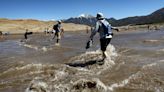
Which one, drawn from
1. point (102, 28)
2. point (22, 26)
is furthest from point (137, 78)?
point (22, 26)

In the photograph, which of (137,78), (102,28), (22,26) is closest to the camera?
(137,78)

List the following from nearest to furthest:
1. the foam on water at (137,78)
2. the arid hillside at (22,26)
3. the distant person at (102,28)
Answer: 1. the foam on water at (137,78)
2. the distant person at (102,28)
3. the arid hillside at (22,26)

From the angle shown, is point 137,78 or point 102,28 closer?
point 137,78

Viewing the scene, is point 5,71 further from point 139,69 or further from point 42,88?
point 139,69

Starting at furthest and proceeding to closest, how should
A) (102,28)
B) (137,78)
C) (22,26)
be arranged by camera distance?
(22,26) → (102,28) → (137,78)

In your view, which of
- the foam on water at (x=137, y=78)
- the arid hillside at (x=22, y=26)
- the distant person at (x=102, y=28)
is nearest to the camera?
the foam on water at (x=137, y=78)

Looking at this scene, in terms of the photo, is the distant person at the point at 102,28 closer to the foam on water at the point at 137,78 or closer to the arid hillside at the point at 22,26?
the foam on water at the point at 137,78

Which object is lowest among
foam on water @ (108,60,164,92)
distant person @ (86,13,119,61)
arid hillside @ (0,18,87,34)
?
arid hillside @ (0,18,87,34)

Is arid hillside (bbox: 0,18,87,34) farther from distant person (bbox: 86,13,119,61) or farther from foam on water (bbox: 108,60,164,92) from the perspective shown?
foam on water (bbox: 108,60,164,92)

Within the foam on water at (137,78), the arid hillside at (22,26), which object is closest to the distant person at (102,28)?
the foam on water at (137,78)

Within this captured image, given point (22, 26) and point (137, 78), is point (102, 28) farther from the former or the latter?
point (22, 26)

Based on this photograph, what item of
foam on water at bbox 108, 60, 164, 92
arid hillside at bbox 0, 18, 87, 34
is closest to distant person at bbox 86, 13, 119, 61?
foam on water at bbox 108, 60, 164, 92

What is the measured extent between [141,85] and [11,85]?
165 inches

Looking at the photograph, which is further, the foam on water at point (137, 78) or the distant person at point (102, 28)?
the distant person at point (102, 28)
